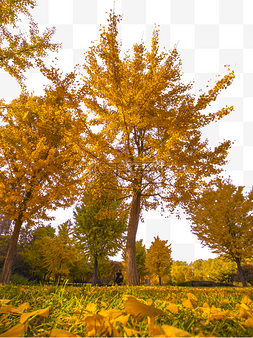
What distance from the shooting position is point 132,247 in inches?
280

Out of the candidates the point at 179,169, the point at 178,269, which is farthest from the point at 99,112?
the point at 178,269

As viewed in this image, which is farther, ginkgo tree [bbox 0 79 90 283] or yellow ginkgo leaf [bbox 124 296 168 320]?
ginkgo tree [bbox 0 79 90 283]

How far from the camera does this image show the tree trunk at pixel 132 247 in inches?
258

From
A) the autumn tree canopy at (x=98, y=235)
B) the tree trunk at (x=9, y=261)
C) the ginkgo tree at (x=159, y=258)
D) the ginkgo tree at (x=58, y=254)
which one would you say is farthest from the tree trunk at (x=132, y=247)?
the ginkgo tree at (x=159, y=258)

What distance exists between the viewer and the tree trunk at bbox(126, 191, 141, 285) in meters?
6.56

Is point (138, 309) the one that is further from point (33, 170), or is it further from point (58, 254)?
point (58, 254)

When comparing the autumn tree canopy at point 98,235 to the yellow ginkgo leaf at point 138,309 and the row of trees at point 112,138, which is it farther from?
the yellow ginkgo leaf at point 138,309

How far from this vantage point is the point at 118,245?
14.5 m

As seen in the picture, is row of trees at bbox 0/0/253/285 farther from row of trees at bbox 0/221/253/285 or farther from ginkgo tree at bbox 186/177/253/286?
ginkgo tree at bbox 186/177/253/286

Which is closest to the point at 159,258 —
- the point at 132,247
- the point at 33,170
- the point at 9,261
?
the point at 132,247

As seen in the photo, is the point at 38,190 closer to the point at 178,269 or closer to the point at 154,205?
the point at 154,205

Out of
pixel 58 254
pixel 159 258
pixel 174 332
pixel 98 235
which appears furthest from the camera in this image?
pixel 159 258

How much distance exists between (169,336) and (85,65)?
7.85m

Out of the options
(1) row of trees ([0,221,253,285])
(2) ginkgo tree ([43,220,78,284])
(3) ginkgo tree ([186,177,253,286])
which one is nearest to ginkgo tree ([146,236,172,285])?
(1) row of trees ([0,221,253,285])
